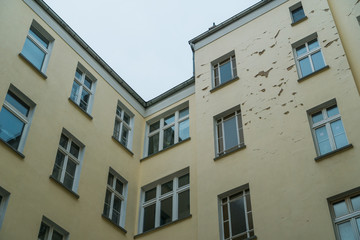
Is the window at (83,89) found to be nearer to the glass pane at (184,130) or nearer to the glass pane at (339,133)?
the glass pane at (184,130)

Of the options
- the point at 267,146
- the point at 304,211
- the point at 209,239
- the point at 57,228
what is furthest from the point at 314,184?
the point at 57,228

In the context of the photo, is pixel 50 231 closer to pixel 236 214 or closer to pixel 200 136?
pixel 236 214

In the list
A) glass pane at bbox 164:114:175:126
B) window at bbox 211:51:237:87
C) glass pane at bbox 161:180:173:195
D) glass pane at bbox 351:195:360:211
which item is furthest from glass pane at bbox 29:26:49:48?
glass pane at bbox 351:195:360:211

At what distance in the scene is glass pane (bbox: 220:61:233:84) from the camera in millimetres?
19469

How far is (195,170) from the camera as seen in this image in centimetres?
1789

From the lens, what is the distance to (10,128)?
1483 centimetres

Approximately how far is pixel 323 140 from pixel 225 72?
627cm

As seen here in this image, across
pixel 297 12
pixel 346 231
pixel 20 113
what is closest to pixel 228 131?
pixel 297 12

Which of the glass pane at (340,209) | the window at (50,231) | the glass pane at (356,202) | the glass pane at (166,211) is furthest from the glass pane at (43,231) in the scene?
the glass pane at (356,202)

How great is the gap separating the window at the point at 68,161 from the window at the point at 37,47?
271 cm

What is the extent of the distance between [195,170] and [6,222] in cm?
729

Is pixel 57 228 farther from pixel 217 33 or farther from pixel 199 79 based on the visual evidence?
pixel 217 33

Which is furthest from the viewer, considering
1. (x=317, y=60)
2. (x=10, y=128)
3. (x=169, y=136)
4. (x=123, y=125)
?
(x=123, y=125)

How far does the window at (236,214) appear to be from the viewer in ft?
47.7
